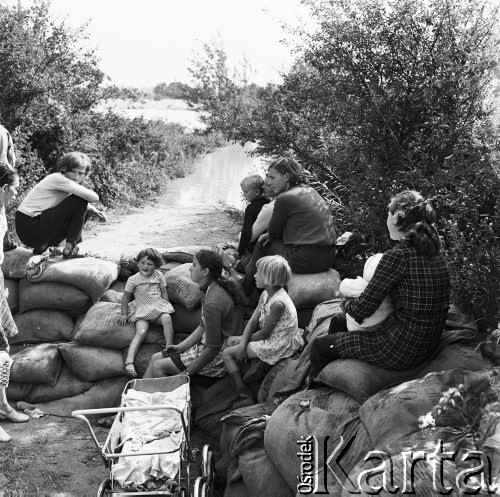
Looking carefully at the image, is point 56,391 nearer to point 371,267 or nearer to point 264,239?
point 264,239

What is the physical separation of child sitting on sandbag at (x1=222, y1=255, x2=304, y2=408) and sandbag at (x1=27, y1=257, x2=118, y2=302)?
1548 millimetres

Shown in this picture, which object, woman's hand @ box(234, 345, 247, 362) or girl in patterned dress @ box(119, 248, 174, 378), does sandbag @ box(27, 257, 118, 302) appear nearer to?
girl in patterned dress @ box(119, 248, 174, 378)

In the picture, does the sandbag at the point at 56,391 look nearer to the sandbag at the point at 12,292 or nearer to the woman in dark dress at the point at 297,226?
the sandbag at the point at 12,292

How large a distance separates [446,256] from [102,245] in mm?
4965

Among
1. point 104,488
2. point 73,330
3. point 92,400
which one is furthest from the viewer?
point 73,330

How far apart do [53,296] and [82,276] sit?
0.30m

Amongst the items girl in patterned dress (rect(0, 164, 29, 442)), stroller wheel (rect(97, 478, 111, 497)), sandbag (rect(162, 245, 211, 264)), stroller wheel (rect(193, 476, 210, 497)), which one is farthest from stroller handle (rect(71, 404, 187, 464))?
sandbag (rect(162, 245, 211, 264))

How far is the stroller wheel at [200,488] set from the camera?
3.92m

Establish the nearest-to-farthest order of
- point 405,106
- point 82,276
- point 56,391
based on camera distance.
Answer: point 56,391, point 82,276, point 405,106

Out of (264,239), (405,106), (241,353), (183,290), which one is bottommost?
(241,353)

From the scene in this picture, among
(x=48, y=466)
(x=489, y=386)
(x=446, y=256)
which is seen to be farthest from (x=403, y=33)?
(x=48, y=466)

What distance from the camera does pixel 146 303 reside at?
5.76 meters

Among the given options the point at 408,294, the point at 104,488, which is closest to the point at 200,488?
the point at 104,488

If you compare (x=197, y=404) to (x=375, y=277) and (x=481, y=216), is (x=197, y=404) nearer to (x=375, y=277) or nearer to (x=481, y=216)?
(x=375, y=277)
